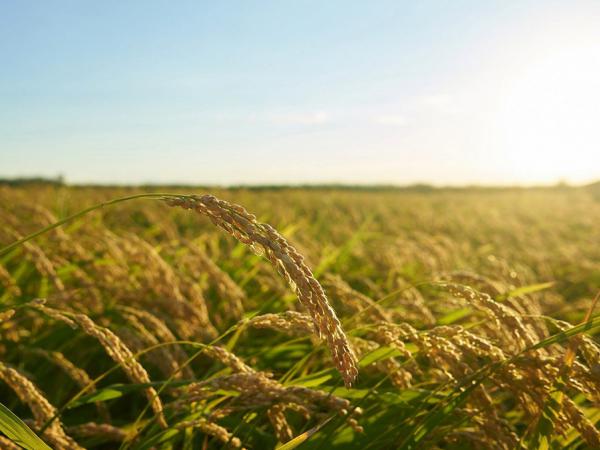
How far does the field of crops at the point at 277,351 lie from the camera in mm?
1357

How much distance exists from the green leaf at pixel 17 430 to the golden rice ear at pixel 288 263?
0.63 meters

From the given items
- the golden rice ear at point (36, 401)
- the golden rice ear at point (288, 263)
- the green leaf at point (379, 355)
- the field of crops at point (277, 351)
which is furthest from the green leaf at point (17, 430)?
the green leaf at point (379, 355)

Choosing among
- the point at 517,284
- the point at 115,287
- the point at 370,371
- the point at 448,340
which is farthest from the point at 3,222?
the point at 448,340

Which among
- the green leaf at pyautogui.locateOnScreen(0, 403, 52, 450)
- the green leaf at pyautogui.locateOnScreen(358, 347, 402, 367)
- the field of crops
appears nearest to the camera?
the green leaf at pyautogui.locateOnScreen(0, 403, 52, 450)

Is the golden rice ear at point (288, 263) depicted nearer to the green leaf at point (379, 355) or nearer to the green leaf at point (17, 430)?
the green leaf at point (17, 430)

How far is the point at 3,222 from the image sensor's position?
13.9ft

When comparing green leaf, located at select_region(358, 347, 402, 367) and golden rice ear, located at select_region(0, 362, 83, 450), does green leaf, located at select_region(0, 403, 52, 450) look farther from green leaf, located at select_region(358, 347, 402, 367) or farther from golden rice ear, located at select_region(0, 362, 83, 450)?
green leaf, located at select_region(358, 347, 402, 367)

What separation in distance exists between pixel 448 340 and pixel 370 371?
1.15 m

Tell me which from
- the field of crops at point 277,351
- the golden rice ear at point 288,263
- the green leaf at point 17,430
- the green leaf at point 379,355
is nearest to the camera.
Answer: the golden rice ear at point 288,263

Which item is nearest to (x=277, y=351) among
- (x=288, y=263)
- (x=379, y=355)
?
(x=379, y=355)

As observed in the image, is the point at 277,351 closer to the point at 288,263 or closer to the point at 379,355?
the point at 379,355

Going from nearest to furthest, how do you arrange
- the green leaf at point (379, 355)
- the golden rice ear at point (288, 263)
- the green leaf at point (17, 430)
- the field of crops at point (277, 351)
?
the golden rice ear at point (288, 263), the green leaf at point (17, 430), the field of crops at point (277, 351), the green leaf at point (379, 355)

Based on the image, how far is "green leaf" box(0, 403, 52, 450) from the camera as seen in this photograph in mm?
1242

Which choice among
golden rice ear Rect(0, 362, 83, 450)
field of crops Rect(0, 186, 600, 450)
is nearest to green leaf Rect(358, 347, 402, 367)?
field of crops Rect(0, 186, 600, 450)
